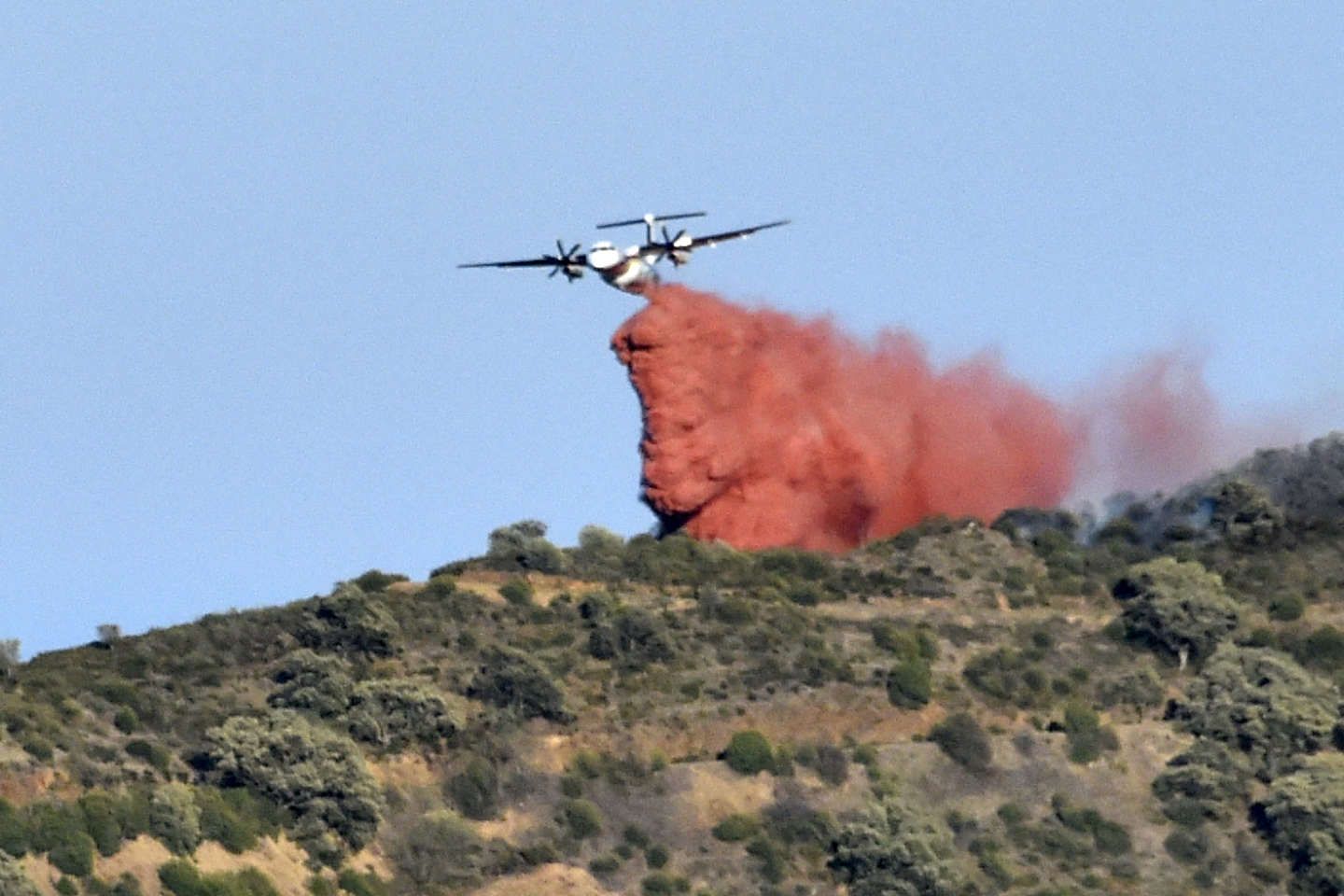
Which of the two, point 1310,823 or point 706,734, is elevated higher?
point 706,734

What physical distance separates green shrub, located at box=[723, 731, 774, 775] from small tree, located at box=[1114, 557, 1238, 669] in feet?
73.5

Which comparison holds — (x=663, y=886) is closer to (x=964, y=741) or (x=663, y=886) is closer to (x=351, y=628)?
(x=964, y=741)

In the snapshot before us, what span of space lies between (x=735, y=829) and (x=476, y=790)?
920 centimetres

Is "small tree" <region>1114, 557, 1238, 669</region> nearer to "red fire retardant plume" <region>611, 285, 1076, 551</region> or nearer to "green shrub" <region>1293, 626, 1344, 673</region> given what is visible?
"green shrub" <region>1293, 626, 1344, 673</region>

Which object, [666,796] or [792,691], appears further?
[792,691]

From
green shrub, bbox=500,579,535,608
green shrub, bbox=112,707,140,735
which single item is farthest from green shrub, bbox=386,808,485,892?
green shrub, bbox=500,579,535,608

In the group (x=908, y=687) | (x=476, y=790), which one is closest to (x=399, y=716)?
(x=476, y=790)

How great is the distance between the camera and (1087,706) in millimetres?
129500

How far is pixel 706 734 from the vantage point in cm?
12394

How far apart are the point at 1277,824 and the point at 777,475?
33779 mm

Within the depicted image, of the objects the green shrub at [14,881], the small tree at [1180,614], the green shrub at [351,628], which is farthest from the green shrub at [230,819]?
the small tree at [1180,614]

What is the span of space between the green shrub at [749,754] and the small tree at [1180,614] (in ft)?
73.5

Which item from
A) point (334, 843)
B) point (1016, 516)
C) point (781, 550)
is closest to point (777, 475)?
point (781, 550)

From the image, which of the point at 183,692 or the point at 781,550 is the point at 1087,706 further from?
the point at 183,692
